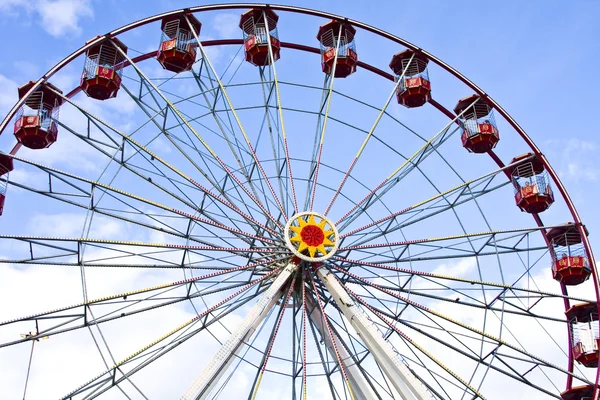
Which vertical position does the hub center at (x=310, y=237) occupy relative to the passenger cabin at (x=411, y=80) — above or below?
below

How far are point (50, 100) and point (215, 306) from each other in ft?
22.6

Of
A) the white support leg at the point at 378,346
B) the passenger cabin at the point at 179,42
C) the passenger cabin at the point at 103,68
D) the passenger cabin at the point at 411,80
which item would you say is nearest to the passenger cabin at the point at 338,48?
the passenger cabin at the point at 411,80

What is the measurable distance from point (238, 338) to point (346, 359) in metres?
2.93

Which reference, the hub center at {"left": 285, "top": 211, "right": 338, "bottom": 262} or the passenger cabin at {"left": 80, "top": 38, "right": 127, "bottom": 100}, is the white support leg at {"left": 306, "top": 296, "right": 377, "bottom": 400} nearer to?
the hub center at {"left": 285, "top": 211, "right": 338, "bottom": 262}

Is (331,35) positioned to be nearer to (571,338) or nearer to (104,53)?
(104,53)

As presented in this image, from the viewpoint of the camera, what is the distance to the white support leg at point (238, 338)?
15.8 metres

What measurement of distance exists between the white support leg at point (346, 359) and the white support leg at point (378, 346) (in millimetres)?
617

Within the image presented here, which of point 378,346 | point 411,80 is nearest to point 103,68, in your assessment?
point 411,80

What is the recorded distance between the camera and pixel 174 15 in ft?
68.1

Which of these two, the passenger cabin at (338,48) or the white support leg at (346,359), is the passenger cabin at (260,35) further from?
the white support leg at (346,359)

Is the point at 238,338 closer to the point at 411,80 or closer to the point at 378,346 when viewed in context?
the point at 378,346

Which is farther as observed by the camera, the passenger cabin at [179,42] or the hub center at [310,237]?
the passenger cabin at [179,42]

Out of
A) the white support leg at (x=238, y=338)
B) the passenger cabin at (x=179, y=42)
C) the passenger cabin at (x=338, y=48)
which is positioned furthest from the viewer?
the passenger cabin at (x=338, y=48)

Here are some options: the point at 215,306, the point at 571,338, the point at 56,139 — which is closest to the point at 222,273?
the point at 215,306
